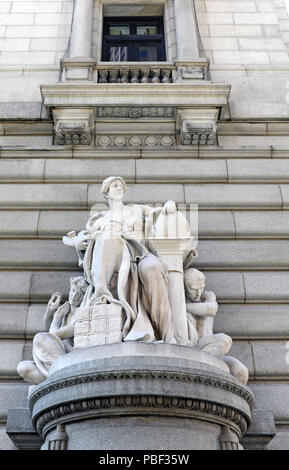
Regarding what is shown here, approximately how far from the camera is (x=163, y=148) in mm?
9133

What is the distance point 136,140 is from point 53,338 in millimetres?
4714

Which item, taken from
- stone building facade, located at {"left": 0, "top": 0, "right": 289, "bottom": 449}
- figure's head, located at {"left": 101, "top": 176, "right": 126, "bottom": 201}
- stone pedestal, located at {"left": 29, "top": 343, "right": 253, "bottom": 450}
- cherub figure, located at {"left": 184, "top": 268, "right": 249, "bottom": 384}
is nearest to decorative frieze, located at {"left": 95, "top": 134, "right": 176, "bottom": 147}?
stone building facade, located at {"left": 0, "top": 0, "right": 289, "bottom": 449}

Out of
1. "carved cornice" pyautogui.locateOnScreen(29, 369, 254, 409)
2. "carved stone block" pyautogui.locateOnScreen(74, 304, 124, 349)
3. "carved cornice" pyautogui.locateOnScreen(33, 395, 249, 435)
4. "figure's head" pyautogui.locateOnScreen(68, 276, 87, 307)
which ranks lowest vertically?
"carved cornice" pyautogui.locateOnScreen(33, 395, 249, 435)

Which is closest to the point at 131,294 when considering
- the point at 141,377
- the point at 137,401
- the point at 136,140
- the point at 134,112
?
the point at 141,377

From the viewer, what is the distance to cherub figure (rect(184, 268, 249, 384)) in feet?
19.9

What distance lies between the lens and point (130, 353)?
489 centimetres

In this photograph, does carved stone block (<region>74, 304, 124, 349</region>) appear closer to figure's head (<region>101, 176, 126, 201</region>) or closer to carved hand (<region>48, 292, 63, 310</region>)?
carved hand (<region>48, 292, 63, 310</region>)

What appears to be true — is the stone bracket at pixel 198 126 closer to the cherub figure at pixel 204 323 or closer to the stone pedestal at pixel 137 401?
the cherub figure at pixel 204 323

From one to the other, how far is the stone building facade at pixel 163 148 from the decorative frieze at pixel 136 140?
3cm

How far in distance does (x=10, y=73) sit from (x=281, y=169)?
620 centimetres

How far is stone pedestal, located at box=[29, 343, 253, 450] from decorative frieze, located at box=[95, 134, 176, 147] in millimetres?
5173

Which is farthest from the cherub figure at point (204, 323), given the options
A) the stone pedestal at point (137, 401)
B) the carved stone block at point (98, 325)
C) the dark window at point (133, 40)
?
the dark window at point (133, 40)

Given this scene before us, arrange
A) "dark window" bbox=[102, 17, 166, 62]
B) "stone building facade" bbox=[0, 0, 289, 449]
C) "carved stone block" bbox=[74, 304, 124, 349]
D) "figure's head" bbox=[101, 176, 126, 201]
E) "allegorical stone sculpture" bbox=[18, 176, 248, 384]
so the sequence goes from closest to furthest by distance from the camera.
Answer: "carved stone block" bbox=[74, 304, 124, 349], "allegorical stone sculpture" bbox=[18, 176, 248, 384], "figure's head" bbox=[101, 176, 126, 201], "stone building facade" bbox=[0, 0, 289, 449], "dark window" bbox=[102, 17, 166, 62]

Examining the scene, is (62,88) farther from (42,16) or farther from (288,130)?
(288,130)
